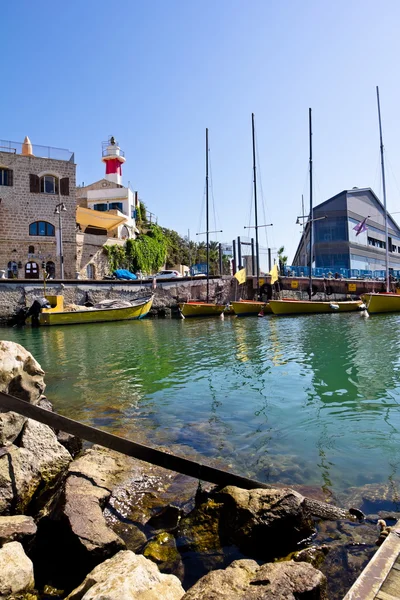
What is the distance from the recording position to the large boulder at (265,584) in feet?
9.37

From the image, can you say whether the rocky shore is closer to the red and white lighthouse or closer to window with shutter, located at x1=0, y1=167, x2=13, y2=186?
window with shutter, located at x1=0, y1=167, x2=13, y2=186

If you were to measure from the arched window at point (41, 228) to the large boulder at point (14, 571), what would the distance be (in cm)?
3910

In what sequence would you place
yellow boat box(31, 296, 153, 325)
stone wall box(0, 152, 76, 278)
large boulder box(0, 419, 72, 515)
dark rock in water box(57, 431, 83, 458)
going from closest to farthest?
1. large boulder box(0, 419, 72, 515)
2. dark rock in water box(57, 431, 83, 458)
3. yellow boat box(31, 296, 153, 325)
4. stone wall box(0, 152, 76, 278)

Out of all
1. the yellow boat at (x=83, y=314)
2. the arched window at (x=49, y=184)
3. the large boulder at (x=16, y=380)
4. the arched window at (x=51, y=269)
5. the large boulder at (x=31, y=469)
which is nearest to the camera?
the large boulder at (x=31, y=469)

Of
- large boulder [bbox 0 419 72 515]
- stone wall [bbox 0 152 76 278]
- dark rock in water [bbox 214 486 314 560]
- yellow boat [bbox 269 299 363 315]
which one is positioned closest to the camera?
dark rock in water [bbox 214 486 314 560]

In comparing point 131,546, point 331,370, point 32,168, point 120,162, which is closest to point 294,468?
point 131,546

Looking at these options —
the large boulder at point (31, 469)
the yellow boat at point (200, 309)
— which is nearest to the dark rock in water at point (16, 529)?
the large boulder at point (31, 469)

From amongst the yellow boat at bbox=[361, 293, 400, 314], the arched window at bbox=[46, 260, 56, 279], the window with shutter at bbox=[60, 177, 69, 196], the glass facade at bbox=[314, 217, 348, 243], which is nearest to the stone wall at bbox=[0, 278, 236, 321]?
the arched window at bbox=[46, 260, 56, 279]

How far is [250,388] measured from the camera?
10625 mm

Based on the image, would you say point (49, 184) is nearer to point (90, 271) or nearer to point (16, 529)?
point (90, 271)

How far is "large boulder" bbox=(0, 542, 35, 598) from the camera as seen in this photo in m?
3.16

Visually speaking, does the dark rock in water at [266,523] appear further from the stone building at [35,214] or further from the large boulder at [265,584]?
the stone building at [35,214]

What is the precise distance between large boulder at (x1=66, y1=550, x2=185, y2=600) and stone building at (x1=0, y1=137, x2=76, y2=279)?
3753 cm

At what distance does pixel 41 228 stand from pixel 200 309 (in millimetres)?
16867
